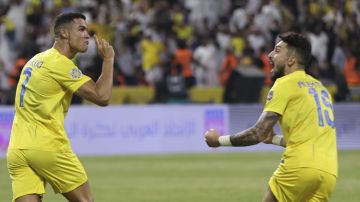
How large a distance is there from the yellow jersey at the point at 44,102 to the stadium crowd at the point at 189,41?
45.2ft

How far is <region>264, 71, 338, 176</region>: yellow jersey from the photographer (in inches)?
293

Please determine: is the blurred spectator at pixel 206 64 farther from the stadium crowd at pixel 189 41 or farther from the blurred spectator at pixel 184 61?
the blurred spectator at pixel 184 61

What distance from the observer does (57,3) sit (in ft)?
81.3

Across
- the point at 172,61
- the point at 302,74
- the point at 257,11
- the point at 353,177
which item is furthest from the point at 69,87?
the point at 257,11

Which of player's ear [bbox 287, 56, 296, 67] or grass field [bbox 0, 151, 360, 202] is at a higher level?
player's ear [bbox 287, 56, 296, 67]

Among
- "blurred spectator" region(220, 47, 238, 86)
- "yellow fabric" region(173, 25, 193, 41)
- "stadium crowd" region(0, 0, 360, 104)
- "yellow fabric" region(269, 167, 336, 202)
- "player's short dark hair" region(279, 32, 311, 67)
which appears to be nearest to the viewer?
"yellow fabric" region(269, 167, 336, 202)

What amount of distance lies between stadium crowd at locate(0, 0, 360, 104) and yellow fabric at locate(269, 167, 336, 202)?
14.8m

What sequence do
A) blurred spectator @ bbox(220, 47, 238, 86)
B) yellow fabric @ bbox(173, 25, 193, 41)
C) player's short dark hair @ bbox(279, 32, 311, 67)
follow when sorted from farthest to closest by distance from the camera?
yellow fabric @ bbox(173, 25, 193, 41), blurred spectator @ bbox(220, 47, 238, 86), player's short dark hair @ bbox(279, 32, 311, 67)

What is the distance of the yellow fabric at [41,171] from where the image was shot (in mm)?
8031

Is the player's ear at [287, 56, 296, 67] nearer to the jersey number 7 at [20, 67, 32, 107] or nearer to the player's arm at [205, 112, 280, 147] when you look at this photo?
the player's arm at [205, 112, 280, 147]

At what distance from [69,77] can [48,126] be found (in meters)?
0.46

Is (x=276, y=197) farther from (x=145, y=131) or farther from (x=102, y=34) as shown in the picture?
(x=102, y=34)

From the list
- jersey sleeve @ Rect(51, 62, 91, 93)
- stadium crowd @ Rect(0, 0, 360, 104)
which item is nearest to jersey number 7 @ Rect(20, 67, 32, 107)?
jersey sleeve @ Rect(51, 62, 91, 93)

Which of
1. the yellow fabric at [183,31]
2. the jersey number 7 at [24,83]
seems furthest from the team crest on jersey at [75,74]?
the yellow fabric at [183,31]
